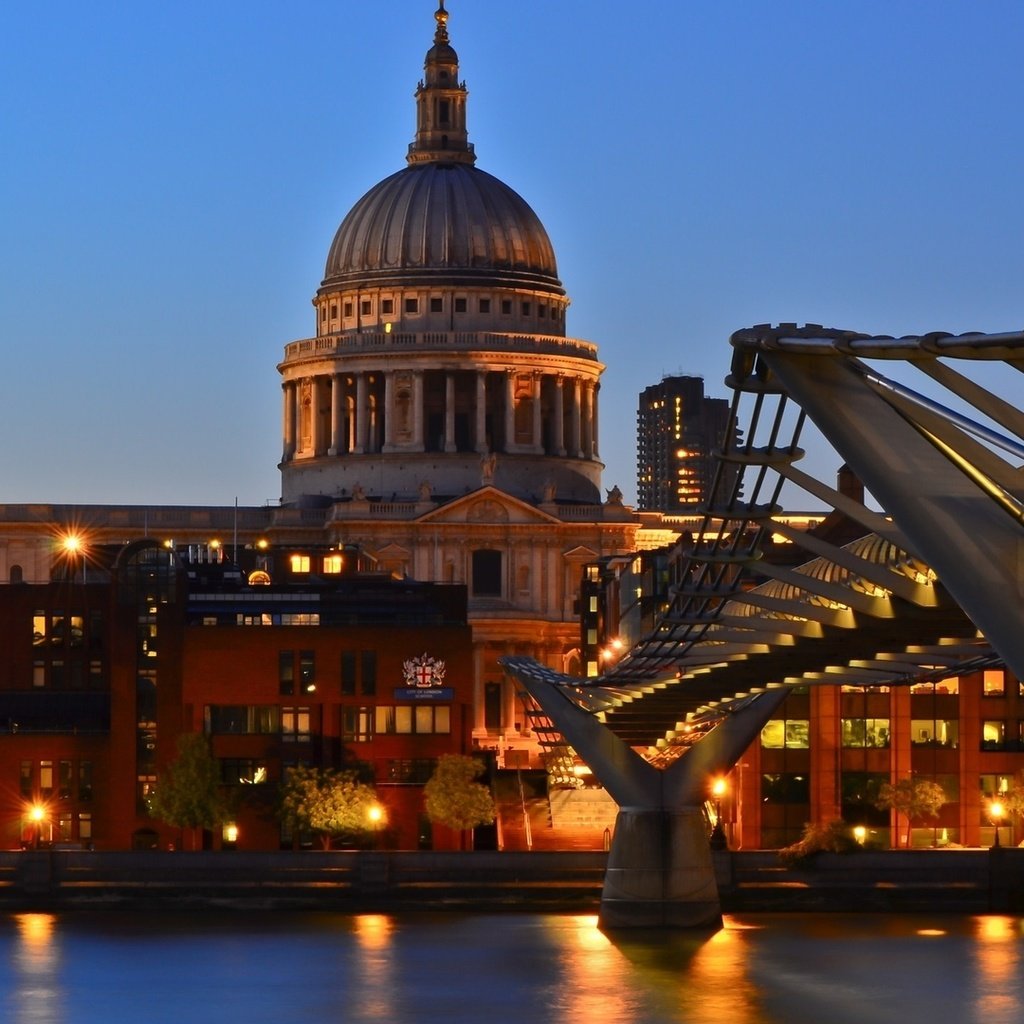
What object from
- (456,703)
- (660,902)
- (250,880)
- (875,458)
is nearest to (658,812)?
(660,902)

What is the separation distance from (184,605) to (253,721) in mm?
4696

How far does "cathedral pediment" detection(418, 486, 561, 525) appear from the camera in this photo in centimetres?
18725

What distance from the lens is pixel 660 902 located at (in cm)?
8838

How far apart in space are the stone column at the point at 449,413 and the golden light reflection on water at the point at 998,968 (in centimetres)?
10711

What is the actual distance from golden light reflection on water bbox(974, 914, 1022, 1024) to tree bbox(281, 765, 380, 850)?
22.4 metres

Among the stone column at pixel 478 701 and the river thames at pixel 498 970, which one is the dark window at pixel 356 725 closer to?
the river thames at pixel 498 970

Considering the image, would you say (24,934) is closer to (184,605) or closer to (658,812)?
(658,812)

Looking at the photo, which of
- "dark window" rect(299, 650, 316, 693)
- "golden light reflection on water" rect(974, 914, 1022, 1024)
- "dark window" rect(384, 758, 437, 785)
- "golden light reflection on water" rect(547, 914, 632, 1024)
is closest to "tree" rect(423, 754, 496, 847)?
"dark window" rect(384, 758, 437, 785)

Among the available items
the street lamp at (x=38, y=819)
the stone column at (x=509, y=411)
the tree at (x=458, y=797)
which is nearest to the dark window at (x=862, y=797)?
the tree at (x=458, y=797)

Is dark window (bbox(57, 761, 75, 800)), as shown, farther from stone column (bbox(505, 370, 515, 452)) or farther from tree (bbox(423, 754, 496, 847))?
stone column (bbox(505, 370, 515, 452))

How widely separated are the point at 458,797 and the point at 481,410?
9092 centimetres

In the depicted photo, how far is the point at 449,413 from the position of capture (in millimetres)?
198250

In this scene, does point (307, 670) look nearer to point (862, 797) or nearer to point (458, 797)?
point (458, 797)

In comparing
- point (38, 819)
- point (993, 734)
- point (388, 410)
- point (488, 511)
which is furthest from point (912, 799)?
point (388, 410)
